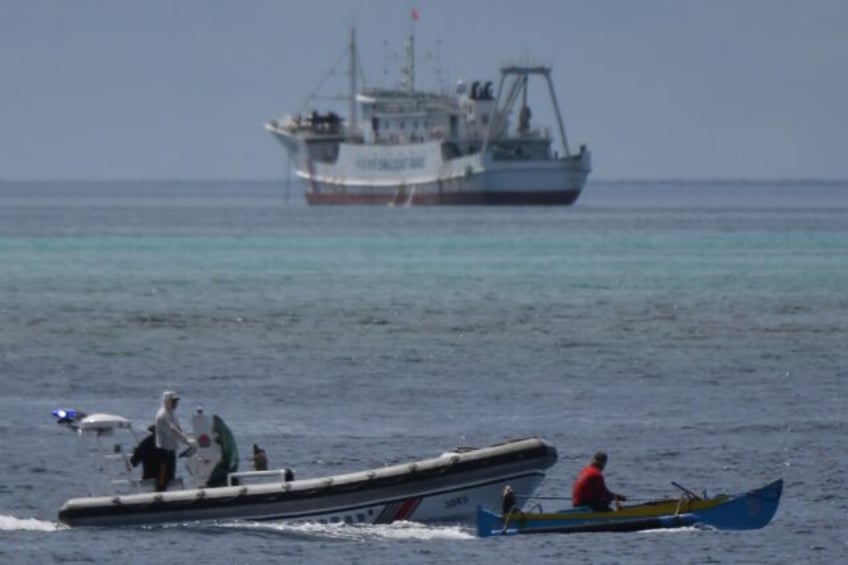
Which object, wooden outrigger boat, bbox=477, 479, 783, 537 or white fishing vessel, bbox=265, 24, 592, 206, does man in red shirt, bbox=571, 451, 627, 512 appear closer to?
wooden outrigger boat, bbox=477, 479, 783, 537

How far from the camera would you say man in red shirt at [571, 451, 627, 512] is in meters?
27.3

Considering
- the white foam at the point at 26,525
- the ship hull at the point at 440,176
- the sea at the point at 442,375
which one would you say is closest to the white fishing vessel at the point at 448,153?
the ship hull at the point at 440,176

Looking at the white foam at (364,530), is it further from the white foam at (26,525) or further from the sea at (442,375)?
the white foam at (26,525)

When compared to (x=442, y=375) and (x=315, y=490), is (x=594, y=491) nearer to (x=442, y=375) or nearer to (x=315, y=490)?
(x=315, y=490)

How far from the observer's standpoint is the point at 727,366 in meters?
49.2

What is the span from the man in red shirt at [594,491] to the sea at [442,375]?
1.80 feet

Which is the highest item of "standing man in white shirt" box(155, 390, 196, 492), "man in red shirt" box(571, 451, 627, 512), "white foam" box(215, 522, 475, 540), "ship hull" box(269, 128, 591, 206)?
"ship hull" box(269, 128, 591, 206)

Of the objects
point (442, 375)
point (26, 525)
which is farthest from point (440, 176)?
point (26, 525)

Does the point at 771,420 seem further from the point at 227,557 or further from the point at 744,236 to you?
the point at 744,236

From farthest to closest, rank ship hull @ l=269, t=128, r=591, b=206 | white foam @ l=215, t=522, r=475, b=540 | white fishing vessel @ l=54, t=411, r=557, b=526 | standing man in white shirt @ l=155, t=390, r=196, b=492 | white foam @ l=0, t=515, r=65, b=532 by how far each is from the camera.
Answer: ship hull @ l=269, t=128, r=591, b=206 < white foam @ l=0, t=515, r=65, b=532 < white foam @ l=215, t=522, r=475, b=540 < white fishing vessel @ l=54, t=411, r=557, b=526 < standing man in white shirt @ l=155, t=390, r=196, b=492

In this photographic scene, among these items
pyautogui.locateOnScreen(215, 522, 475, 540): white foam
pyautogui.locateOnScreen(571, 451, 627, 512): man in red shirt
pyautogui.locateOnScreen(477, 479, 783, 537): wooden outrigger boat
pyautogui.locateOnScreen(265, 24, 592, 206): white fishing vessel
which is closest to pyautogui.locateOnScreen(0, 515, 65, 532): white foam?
pyautogui.locateOnScreen(215, 522, 475, 540): white foam

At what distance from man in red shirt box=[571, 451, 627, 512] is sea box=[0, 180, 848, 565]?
55 cm

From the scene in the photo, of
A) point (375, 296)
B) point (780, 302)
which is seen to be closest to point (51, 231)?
point (375, 296)

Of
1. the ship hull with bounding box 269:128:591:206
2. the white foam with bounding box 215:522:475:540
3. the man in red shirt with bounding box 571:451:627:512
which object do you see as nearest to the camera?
the man in red shirt with bounding box 571:451:627:512
